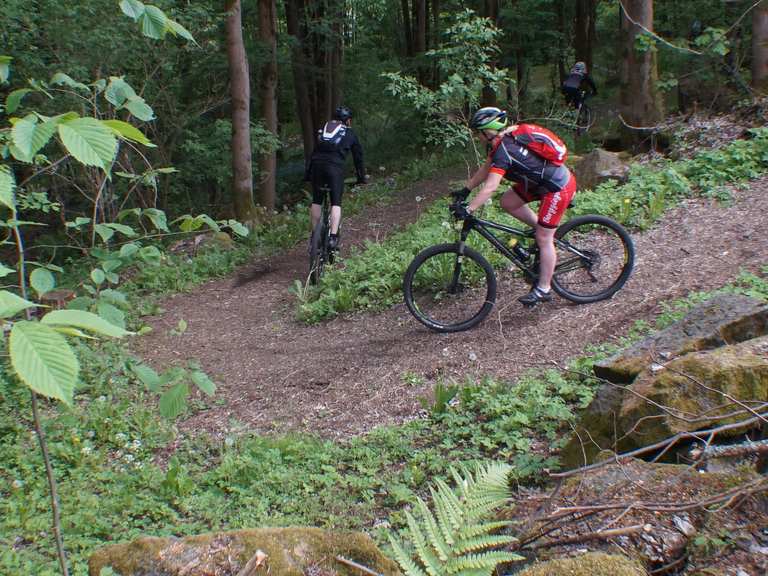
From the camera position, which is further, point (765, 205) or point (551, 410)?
point (765, 205)

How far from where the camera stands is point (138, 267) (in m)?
10.6

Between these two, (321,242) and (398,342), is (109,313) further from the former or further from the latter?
(321,242)

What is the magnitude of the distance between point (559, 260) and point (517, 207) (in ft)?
2.71

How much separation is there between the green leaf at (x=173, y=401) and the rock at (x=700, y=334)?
2.88 m

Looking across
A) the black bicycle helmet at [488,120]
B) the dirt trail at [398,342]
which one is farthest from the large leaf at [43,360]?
the black bicycle helmet at [488,120]

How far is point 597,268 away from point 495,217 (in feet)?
8.62

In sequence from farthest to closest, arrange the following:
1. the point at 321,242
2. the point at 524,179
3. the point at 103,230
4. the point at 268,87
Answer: the point at 268,87
the point at 321,242
the point at 524,179
the point at 103,230

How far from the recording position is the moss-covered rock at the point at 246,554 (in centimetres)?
200

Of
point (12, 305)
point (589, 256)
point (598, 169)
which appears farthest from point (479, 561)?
point (598, 169)

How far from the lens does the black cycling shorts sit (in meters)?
8.56

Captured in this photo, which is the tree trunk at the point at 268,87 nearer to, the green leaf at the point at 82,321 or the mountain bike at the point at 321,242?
the mountain bike at the point at 321,242

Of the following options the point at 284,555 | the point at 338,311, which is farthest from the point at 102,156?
the point at 338,311

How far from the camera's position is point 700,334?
13.7 ft

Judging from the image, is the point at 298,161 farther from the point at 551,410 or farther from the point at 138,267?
the point at 551,410
